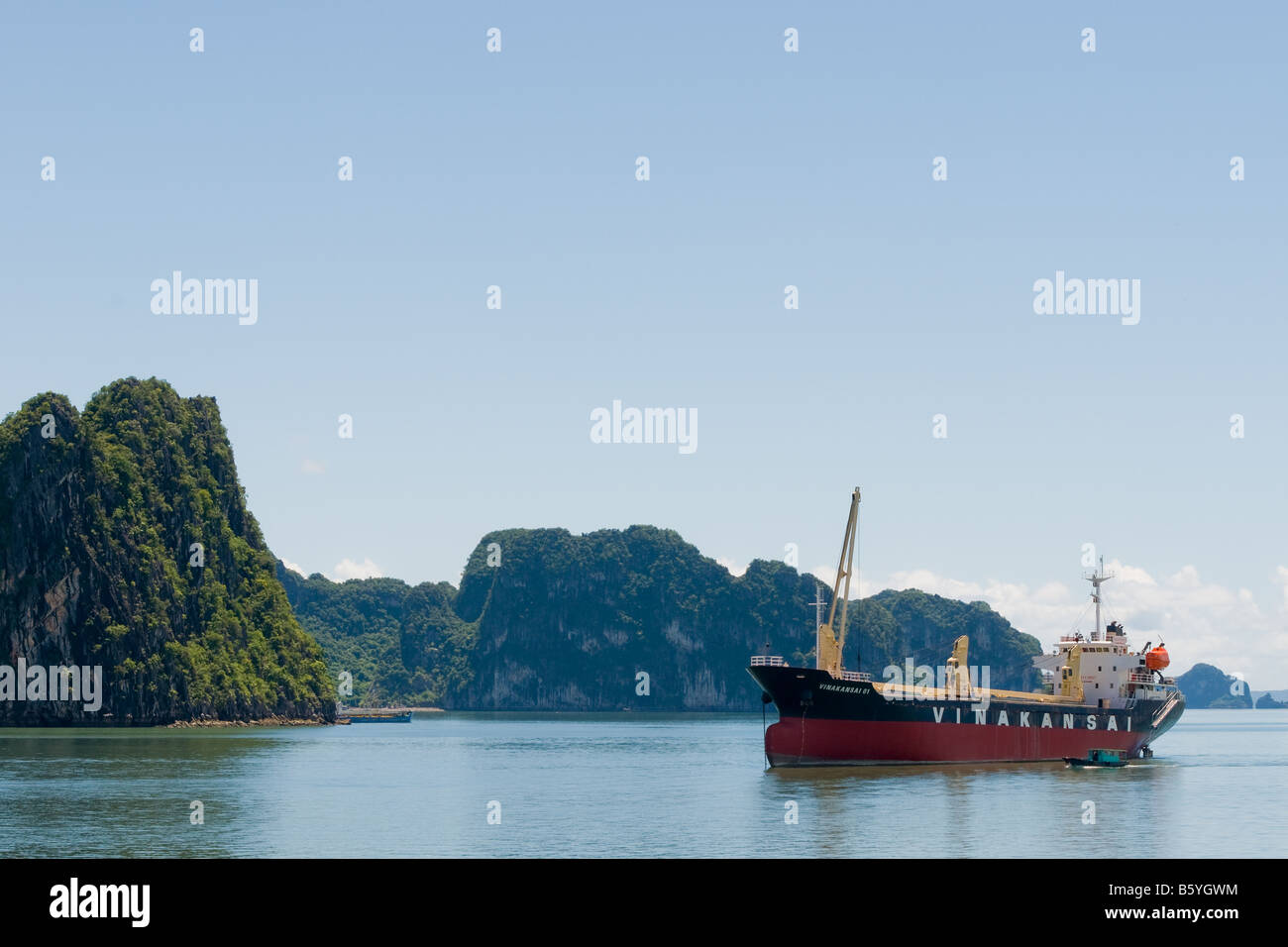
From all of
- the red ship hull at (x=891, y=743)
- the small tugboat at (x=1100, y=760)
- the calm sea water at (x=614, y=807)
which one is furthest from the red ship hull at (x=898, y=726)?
the small tugboat at (x=1100, y=760)

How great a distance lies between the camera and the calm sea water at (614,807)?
52438 mm

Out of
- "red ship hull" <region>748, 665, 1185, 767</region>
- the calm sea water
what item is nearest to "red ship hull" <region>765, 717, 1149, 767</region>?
"red ship hull" <region>748, 665, 1185, 767</region>

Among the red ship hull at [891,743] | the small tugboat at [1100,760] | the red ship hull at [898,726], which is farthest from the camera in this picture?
the small tugboat at [1100,760]

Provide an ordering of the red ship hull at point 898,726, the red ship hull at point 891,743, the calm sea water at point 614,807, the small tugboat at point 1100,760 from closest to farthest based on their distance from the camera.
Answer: the calm sea water at point 614,807
the red ship hull at point 898,726
the red ship hull at point 891,743
the small tugboat at point 1100,760

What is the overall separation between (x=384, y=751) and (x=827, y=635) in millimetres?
54545

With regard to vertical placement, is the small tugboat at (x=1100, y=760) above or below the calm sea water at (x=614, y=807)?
below

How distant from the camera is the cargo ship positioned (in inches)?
3460

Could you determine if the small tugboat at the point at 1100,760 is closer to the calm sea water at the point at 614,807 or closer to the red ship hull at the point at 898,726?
the calm sea water at the point at 614,807

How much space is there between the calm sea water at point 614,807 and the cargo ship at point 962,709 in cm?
168

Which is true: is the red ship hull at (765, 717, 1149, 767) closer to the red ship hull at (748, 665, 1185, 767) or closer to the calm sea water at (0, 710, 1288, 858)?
the red ship hull at (748, 665, 1185, 767)

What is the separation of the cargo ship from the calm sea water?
168 cm

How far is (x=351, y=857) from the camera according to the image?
48.8m
